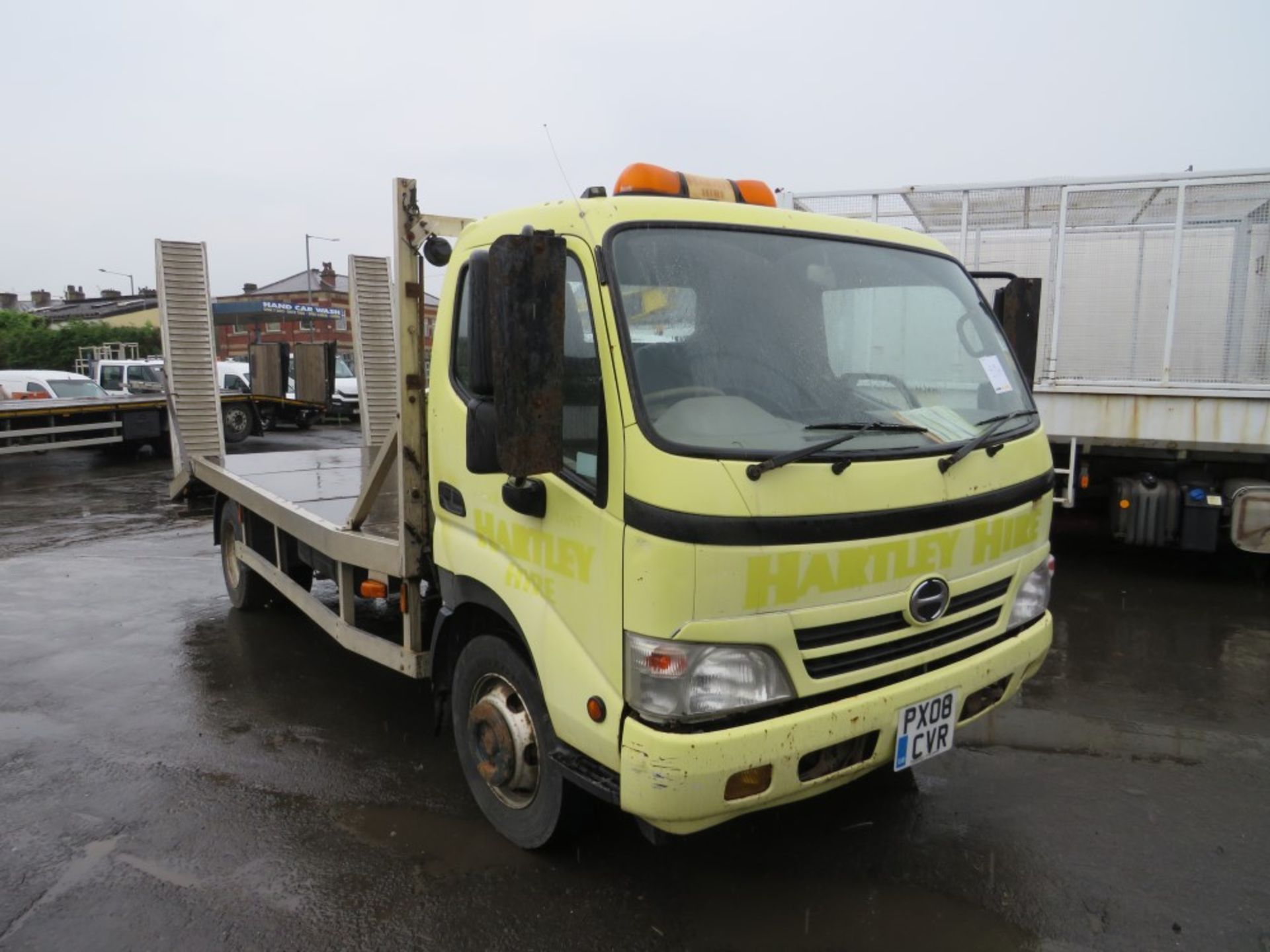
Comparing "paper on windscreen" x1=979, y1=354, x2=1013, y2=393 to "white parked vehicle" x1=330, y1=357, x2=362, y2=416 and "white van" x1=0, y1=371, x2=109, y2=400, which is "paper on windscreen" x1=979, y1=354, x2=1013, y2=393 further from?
"white parked vehicle" x1=330, y1=357, x2=362, y2=416

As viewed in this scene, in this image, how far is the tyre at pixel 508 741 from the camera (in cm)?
281

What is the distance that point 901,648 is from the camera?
2578 millimetres

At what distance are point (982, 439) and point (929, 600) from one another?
1.88 feet

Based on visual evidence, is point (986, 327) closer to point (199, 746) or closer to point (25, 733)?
point (199, 746)

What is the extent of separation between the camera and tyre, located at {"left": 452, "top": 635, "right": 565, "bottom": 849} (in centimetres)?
281

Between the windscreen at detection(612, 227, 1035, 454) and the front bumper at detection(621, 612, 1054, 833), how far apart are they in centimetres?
74

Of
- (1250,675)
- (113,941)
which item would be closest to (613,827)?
(113,941)

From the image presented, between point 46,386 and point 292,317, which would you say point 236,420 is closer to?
point 46,386

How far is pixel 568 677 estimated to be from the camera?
252 centimetres

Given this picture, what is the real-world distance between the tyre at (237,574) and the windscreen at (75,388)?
12.0 metres

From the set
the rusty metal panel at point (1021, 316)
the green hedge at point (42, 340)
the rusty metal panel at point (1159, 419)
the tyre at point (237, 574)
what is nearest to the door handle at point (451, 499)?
the rusty metal panel at point (1021, 316)

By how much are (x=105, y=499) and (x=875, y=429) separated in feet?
38.9

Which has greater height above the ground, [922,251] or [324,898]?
[922,251]

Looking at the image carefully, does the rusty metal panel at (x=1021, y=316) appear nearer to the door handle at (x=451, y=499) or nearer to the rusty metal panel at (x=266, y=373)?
the door handle at (x=451, y=499)
